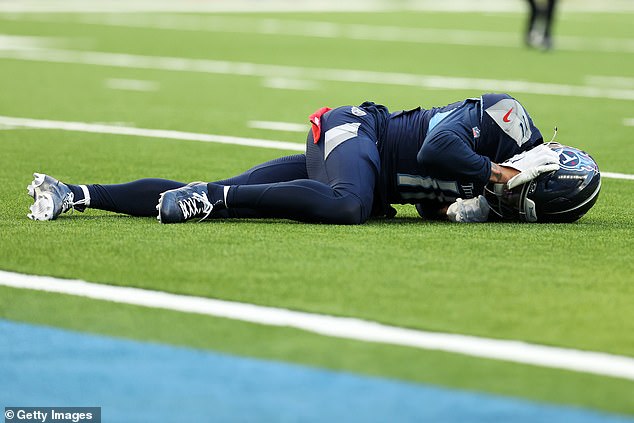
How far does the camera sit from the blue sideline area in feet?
12.1

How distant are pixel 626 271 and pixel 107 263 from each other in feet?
7.28

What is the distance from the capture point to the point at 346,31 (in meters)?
23.3

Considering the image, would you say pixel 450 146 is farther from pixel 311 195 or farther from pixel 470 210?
pixel 311 195

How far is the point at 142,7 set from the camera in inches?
1185

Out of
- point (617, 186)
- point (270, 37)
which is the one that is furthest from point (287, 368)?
point (270, 37)

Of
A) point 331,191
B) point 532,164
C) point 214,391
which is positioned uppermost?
point 532,164

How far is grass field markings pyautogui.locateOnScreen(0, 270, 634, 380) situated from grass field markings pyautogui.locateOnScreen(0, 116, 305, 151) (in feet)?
15.2

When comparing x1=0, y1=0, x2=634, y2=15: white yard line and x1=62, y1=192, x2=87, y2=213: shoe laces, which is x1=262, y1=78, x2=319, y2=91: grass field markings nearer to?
x1=62, y1=192, x2=87, y2=213: shoe laces

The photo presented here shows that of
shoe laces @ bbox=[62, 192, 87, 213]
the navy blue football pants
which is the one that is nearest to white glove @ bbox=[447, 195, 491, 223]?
the navy blue football pants

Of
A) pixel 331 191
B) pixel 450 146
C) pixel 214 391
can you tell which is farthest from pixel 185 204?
pixel 214 391

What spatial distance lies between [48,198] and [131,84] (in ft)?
27.0

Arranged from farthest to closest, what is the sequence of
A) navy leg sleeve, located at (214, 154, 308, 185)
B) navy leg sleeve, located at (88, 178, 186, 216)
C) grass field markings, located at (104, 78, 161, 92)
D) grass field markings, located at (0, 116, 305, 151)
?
grass field markings, located at (104, 78, 161, 92) < grass field markings, located at (0, 116, 305, 151) < navy leg sleeve, located at (214, 154, 308, 185) < navy leg sleeve, located at (88, 178, 186, 216)

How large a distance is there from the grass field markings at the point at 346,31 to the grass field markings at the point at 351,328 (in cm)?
1586

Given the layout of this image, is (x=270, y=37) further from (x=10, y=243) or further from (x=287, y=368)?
(x=287, y=368)
